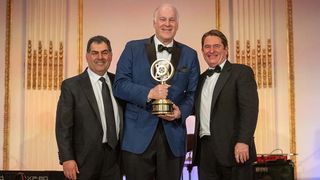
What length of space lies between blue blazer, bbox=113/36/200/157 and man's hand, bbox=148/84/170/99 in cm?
7

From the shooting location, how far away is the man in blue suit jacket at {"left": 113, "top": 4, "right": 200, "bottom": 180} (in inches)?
133

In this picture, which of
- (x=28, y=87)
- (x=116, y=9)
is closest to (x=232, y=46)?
(x=116, y=9)

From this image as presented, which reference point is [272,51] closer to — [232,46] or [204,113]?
[232,46]

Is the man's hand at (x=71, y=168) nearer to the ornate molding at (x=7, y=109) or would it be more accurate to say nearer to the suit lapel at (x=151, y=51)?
the suit lapel at (x=151, y=51)

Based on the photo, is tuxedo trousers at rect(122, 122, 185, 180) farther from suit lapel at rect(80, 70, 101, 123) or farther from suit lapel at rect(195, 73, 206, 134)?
suit lapel at rect(80, 70, 101, 123)

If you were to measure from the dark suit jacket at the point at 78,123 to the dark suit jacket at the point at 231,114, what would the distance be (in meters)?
0.72

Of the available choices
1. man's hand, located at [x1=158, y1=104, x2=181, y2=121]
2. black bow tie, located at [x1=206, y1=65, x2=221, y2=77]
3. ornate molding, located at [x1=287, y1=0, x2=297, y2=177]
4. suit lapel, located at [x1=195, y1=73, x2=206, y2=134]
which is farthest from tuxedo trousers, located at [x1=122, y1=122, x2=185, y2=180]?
ornate molding, located at [x1=287, y1=0, x2=297, y2=177]

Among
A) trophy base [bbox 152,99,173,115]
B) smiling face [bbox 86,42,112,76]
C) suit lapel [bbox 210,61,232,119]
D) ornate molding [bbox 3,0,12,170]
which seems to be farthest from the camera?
ornate molding [bbox 3,0,12,170]

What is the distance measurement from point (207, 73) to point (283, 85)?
9.80ft

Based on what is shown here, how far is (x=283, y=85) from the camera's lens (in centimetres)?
646

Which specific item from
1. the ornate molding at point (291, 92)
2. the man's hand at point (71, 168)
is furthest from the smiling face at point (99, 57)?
the ornate molding at point (291, 92)

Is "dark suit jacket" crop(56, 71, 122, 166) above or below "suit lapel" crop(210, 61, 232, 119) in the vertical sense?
below

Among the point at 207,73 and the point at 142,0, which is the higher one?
the point at 142,0

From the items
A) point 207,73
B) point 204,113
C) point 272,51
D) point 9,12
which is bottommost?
point 204,113
